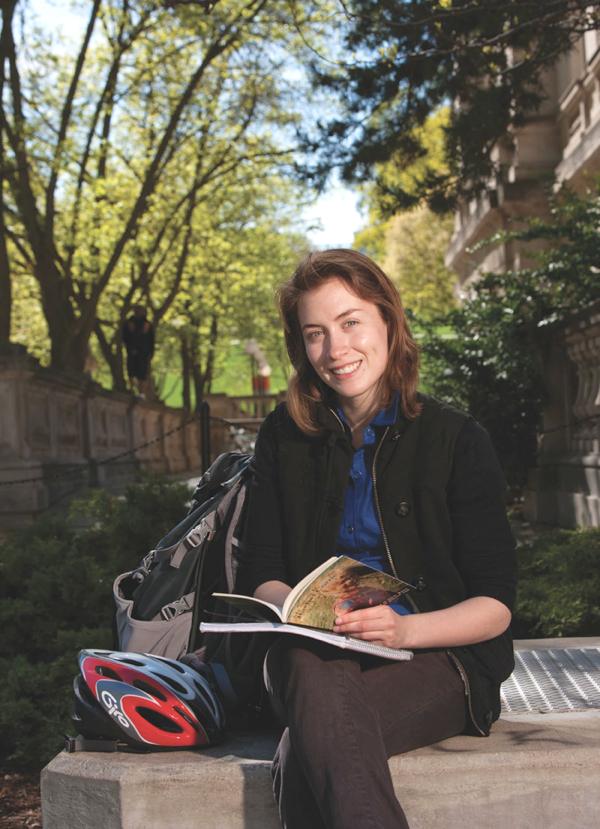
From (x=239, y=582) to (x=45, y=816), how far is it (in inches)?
32.2

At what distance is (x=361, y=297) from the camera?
3029mm

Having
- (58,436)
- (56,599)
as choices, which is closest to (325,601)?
(56,599)

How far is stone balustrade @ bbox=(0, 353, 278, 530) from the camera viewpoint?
14.2m

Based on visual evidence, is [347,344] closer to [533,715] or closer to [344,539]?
[344,539]

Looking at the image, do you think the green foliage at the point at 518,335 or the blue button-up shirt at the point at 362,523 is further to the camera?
the green foliage at the point at 518,335

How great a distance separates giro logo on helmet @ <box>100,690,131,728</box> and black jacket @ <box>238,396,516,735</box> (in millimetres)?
492

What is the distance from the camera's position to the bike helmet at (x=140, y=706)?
2850mm

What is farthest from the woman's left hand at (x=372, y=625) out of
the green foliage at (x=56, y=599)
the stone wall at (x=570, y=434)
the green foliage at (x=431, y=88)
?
the stone wall at (x=570, y=434)

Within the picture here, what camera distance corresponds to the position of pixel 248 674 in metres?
3.06

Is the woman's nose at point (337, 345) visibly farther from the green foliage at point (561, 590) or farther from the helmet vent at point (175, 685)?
the green foliage at point (561, 590)

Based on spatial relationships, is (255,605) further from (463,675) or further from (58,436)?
A: (58,436)

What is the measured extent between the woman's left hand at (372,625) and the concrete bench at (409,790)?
35cm

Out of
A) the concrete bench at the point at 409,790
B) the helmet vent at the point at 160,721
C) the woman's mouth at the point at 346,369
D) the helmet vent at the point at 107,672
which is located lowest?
the concrete bench at the point at 409,790

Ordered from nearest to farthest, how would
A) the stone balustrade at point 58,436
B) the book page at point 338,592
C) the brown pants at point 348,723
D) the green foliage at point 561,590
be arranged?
the brown pants at point 348,723, the book page at point 338,592, the green foliage at point 561,590, the stone balustrade at point 58,436
